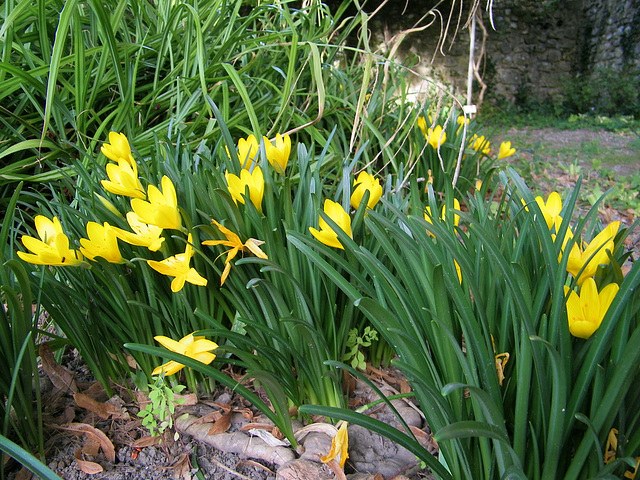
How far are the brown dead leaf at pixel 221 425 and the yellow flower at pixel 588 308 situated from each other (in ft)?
2.45

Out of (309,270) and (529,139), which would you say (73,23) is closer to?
(309,270)

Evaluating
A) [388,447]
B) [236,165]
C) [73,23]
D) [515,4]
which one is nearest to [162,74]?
[73,23]

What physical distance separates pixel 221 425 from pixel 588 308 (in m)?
0.78

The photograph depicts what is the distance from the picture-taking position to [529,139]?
584cm

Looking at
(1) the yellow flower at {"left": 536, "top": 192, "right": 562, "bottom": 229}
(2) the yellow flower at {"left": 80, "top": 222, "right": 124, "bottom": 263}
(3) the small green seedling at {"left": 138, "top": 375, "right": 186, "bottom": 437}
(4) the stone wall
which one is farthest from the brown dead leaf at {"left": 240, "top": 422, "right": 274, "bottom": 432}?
(4) the stone wall

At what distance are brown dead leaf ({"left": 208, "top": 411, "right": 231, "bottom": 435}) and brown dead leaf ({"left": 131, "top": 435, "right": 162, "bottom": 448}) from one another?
117mm

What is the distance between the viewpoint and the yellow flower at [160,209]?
889mm

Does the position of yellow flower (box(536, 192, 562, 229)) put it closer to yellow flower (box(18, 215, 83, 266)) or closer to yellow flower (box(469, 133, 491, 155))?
yellow flower (box(18, 215, 83, 266))

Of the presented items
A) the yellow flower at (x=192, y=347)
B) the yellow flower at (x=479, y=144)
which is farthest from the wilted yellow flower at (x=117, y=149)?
the yellow flower at (x=479, y=144)

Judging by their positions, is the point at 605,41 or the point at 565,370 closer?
the point at 565,370

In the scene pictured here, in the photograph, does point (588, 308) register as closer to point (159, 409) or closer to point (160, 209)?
point (160, 209)

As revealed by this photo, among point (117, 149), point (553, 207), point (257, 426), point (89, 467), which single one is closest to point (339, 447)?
point (257, 426)

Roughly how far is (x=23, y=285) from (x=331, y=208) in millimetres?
605

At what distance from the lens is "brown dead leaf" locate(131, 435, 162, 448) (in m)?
1.00
